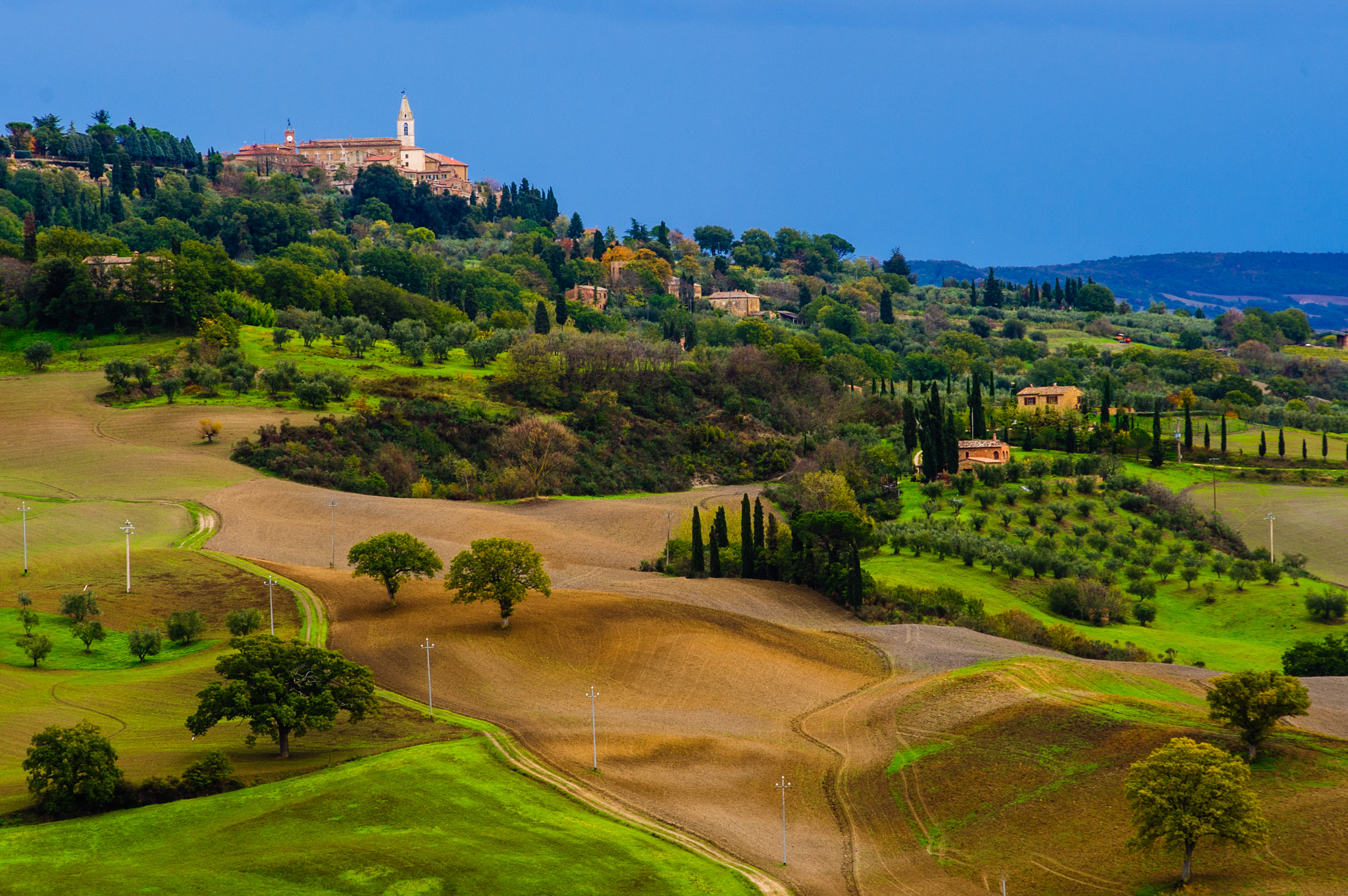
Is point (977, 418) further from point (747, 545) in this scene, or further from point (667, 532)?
point (747, 545)

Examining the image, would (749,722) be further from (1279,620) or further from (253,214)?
(253,214)

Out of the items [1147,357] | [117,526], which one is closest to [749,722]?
[117,526]

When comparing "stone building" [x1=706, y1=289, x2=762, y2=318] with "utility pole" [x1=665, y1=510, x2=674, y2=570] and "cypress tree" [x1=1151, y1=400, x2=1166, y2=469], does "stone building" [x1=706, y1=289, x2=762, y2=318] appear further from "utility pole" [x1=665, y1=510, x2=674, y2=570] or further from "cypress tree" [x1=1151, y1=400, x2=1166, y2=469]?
"utility pole" [x1=665, y1=510, x2=674, y2=570]

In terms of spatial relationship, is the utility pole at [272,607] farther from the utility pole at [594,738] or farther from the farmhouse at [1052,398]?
the farmhouse at [1052,398]

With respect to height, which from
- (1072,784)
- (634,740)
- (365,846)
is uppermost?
(365,846)

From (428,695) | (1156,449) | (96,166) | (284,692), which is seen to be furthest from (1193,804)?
(96,166)

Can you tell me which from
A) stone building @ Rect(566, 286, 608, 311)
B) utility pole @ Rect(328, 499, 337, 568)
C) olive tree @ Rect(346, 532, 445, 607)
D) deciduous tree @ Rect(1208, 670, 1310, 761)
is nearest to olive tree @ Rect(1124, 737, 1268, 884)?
deciduous tree @ Rect(1208, 670, 1310, 761)

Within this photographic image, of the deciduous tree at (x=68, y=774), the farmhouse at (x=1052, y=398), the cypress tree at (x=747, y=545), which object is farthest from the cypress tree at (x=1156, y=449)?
the deciduous tree at (x=68, y=774)
